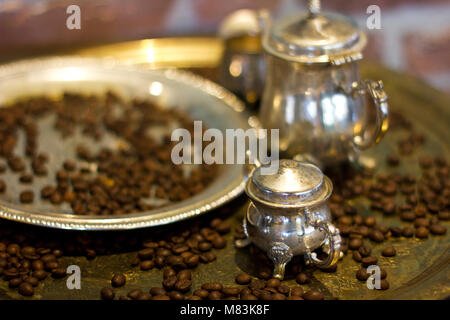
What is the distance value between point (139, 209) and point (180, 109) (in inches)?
12.8

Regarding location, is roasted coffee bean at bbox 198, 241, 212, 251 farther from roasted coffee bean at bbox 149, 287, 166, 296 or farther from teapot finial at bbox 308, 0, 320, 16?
teapot finial at bbox 308, 0, 320, 16

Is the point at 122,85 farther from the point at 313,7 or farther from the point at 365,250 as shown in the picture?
the point at 365,250

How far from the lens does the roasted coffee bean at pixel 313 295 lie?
2.49 ft

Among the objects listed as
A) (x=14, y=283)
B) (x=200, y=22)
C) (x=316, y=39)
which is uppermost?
(x=316, y=39)

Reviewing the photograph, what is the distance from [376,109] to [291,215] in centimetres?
23

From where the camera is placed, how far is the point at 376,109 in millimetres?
906

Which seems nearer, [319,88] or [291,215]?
[291,215]

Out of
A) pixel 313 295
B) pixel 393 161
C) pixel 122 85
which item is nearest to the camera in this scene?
pixel 313 295

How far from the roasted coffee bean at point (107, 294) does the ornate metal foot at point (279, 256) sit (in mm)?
202

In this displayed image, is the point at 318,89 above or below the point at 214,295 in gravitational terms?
above

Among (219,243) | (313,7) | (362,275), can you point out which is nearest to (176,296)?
(219,243)

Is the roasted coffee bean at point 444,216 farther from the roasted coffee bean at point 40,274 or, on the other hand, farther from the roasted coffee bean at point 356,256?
the roasted coffee bean at point 40,274

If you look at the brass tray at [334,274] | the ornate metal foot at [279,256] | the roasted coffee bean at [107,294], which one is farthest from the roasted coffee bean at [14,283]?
the ornate metal foot at [279,256]

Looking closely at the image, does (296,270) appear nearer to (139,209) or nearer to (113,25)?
(139,209)
